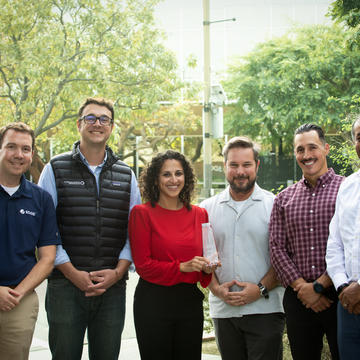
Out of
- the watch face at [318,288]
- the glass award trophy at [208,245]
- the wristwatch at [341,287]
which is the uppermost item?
the glass award trophy at [208,245]

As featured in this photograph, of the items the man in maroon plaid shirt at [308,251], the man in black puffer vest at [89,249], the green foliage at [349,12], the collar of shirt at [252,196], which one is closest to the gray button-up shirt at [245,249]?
the collar of shirt at [252,196]

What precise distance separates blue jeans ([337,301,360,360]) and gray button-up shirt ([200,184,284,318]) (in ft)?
1.95

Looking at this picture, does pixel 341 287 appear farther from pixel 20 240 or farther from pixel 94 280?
pixel 20 240

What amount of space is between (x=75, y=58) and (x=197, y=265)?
11.2 meters

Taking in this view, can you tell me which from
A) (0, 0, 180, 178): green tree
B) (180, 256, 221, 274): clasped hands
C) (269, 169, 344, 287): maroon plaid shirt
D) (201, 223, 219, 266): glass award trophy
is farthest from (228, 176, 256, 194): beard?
(0, 0, 180, 178): green tree

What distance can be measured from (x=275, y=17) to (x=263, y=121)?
8.96 meters

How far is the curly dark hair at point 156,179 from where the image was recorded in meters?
3.56

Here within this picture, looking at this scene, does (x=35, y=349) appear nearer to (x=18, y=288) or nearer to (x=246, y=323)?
(x=18, y=288)

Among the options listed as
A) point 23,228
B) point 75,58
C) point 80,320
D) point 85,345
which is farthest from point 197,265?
point 75,58

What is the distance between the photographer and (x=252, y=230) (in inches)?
139

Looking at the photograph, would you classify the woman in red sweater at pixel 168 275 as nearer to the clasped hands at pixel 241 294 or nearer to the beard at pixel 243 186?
the clasped hands at pixel 241 294

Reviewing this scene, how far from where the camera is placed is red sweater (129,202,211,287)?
3.28m

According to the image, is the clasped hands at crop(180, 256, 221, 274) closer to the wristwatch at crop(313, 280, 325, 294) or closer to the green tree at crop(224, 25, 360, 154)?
the wristwatch at crop(313, 280, 325, 294)

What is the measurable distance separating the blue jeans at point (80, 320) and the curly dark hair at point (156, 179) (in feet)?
2.42
